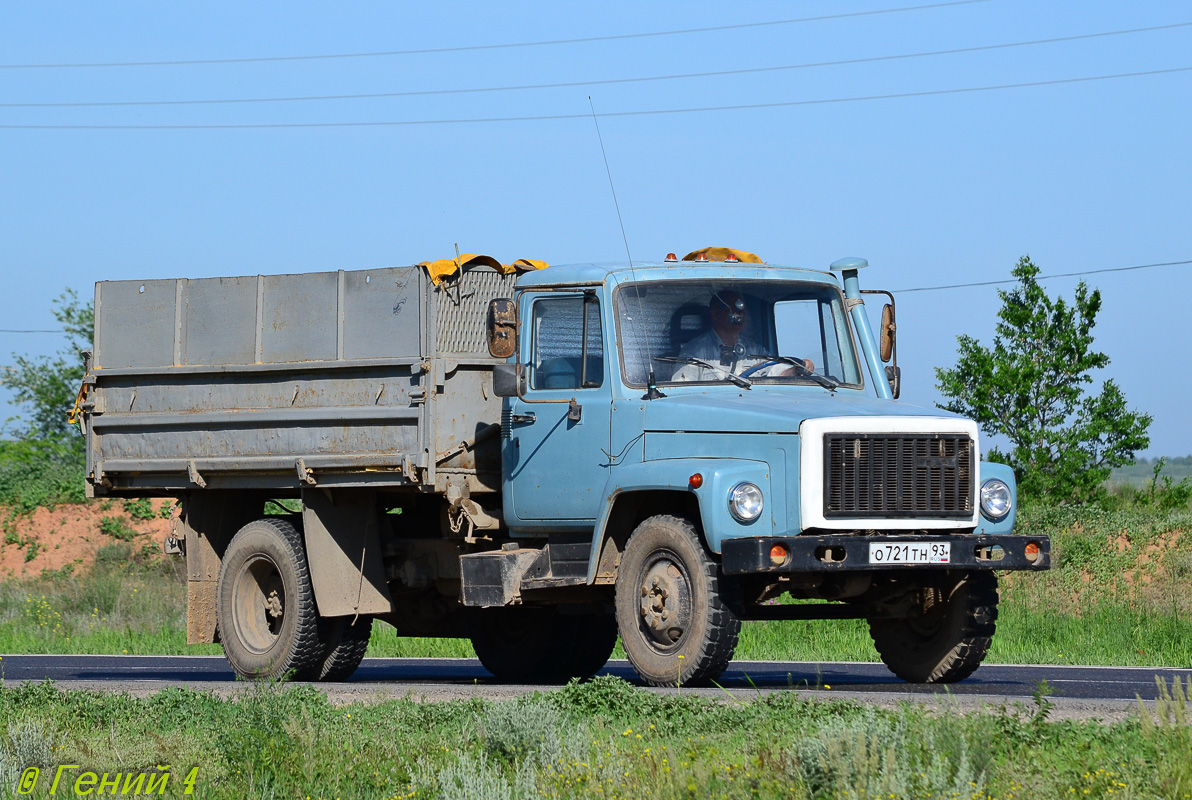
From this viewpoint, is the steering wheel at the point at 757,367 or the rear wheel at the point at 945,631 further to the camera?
the steering wheel at the point at 757,367

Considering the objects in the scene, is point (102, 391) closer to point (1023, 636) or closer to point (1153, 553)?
point (1023, 636)

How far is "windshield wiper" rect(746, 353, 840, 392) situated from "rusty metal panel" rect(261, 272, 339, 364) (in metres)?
3.29

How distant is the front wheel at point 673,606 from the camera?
9.55m

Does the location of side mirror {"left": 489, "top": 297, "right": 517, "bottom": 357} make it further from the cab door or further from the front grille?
the front grille

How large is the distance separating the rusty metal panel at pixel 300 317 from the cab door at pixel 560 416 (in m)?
1.73

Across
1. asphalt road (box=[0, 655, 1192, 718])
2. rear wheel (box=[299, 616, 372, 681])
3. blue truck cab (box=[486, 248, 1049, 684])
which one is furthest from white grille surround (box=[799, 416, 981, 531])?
rear wheel (box=[299, 616, 372, 681])

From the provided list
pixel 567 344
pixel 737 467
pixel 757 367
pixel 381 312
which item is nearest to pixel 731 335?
pixel 757 367

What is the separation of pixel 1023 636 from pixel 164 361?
10368 mm

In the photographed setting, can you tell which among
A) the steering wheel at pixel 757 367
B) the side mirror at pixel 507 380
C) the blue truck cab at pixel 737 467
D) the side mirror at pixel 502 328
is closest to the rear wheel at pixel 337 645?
the blue truck cab at pixel 737 467

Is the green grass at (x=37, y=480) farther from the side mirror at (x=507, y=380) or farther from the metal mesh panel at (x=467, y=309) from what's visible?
the side mirror at (x=507, y=380)

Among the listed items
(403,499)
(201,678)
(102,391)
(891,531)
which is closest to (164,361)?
(102,391)

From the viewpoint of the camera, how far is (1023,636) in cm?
1848

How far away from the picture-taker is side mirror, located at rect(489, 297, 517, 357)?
10594 mm

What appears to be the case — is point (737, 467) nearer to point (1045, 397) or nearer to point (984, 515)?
point (984, 515)
